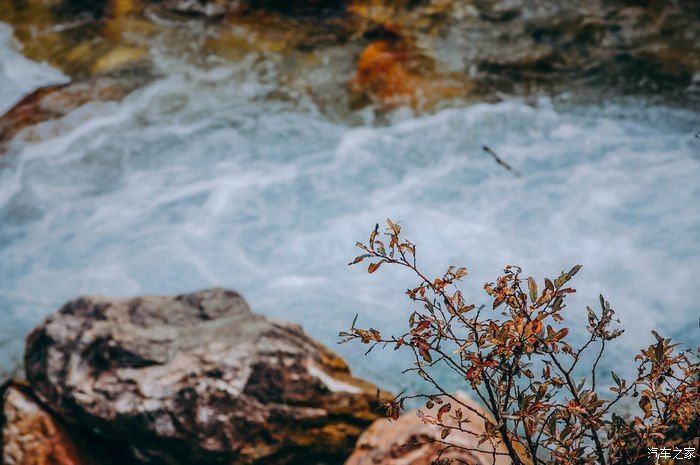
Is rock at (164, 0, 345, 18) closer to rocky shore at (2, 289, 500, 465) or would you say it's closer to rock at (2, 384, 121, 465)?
rocky shore at (2, 289, 500, 465)

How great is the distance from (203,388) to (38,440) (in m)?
1.32

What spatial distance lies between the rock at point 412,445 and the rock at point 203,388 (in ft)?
0.85

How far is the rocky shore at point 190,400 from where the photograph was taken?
147 inches

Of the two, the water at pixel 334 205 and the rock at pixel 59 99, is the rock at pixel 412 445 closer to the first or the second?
the water at pixel 334 205

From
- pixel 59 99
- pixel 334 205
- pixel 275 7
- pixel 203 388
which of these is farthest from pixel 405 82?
pixel 203 388

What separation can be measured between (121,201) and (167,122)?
150 centimetres

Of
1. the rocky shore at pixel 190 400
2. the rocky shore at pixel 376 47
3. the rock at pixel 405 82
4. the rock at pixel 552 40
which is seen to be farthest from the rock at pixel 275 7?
the rocky shore at pixel 190 400

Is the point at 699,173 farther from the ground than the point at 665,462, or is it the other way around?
the point at 665,462

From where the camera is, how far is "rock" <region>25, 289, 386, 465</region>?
374 centimetres

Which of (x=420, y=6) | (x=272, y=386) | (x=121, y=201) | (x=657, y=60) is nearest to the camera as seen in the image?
(x=272, y=386)

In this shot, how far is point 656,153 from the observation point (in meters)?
6.68

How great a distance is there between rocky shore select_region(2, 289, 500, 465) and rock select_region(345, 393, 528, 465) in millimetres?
Result: 10

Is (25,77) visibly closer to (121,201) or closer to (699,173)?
(121,201)

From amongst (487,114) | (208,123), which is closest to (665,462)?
(487,114)
